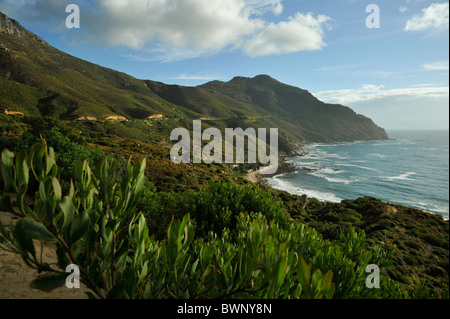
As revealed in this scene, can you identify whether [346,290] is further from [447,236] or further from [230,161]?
[230,161]

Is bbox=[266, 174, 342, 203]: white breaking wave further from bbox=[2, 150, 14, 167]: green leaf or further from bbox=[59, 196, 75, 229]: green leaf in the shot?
→ bbox=[2, 150, 14, 167]: green leaf

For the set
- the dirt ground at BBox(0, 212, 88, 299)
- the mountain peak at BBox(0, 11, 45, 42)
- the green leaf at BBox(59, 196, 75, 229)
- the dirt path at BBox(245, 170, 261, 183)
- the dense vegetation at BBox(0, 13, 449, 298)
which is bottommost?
the dirt path at BBox(245, 170, 261, 183)

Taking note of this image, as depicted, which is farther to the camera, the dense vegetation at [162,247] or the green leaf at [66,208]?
the dense vegetation at [162,247]

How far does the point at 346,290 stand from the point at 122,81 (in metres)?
146

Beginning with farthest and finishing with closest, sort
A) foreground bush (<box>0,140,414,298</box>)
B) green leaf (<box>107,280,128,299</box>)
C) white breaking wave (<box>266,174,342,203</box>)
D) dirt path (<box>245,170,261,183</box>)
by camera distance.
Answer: dirt path (<box>245,170,261,183</box>), white breaking wave (<box>266,174,342,203</box>), green leaf (<box>107,280,128,299</box>), foreground bush (<box>0,140,414,298</box>)

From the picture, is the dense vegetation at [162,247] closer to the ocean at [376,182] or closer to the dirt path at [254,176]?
the ocean at [376,182]

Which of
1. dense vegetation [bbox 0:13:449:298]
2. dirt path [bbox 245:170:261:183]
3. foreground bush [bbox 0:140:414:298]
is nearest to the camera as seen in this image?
foreground bush [bbox 0:140:414:298]

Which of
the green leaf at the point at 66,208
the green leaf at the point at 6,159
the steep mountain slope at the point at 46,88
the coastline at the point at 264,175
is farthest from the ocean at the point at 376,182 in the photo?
the steep mountain slope at the point at 46,88

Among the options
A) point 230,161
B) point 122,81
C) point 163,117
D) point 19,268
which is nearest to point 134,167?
point 19,268

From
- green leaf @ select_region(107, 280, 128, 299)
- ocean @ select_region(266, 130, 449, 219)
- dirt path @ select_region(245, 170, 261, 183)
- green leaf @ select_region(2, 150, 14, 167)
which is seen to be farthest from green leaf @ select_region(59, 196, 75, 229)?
dirt path @ select_region(245, 170, 261, 183)

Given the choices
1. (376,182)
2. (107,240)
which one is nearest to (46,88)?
(107,240)

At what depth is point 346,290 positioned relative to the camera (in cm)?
369
